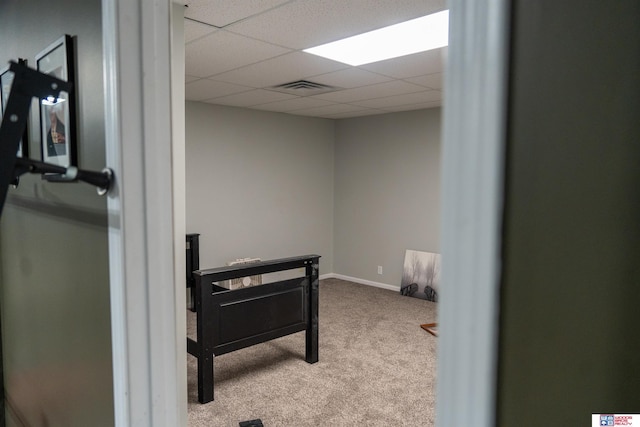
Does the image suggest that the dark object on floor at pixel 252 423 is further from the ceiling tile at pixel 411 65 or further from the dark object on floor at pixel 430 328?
the ceiling tile at pixel 411 65

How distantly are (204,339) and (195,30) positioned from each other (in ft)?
5.80

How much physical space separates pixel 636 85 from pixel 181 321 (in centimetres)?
204

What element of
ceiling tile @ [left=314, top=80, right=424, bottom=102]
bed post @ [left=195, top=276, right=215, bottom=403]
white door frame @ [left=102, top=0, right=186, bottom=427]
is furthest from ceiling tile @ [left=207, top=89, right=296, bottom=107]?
white door frame @ [left=102, top=0, right=186, bottom=427]

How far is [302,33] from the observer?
2.30 metres

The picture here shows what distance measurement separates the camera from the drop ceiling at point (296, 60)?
199 cm

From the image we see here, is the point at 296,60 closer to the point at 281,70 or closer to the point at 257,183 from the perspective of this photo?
the point at 281,70

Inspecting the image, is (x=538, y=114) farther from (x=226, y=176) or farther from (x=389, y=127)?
(x=389, y=127)

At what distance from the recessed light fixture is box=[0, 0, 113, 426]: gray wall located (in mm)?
1540

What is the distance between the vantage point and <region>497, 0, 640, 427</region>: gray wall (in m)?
0.36

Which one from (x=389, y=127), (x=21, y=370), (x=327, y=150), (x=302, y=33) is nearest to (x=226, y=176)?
(x=327, y=150)

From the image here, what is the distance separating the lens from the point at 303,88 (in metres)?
3.78

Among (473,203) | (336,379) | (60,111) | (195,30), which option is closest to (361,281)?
(336,379)

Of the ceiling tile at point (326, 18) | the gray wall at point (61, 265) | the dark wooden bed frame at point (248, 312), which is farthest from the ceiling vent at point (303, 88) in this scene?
the gray wall at point (61, 265)

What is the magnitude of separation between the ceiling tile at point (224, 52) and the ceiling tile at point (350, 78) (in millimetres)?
644
